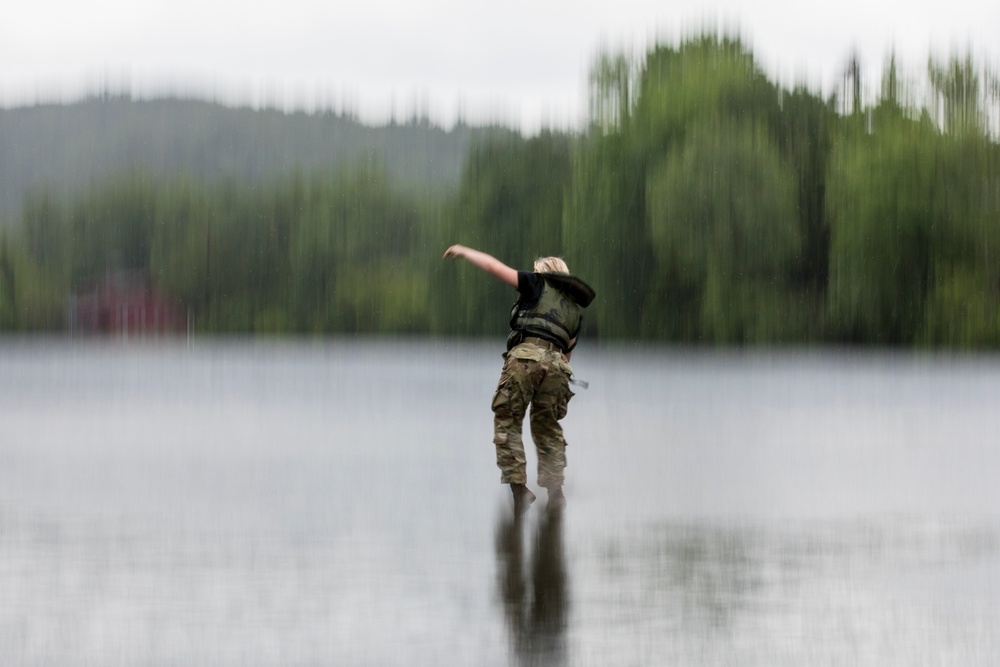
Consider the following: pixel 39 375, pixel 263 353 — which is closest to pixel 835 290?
pixel 263 353

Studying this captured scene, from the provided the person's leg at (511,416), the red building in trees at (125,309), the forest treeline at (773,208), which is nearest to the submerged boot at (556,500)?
the person's leg at (511,416)

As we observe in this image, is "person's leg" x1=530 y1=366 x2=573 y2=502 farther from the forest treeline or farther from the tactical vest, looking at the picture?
the forest treeline

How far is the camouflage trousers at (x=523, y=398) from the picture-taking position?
442 inches

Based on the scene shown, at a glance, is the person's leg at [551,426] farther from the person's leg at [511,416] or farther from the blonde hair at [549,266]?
the blonde hair at [549,266]

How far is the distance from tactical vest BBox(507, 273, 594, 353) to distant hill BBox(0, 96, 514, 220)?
6496 cm

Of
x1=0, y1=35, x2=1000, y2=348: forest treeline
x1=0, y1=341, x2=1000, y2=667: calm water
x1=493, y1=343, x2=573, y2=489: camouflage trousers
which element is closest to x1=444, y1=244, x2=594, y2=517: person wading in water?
x1=493, y1=343, x2=573, y2=489: camouflage trousers

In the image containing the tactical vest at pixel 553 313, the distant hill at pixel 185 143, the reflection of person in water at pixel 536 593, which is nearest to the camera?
the reflection of person in water at pixel 536 593

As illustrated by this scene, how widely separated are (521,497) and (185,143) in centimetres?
12816

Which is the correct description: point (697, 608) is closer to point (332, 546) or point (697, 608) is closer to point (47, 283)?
point (332, 546)

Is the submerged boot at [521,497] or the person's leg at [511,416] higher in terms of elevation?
the person's leg at [511,416]

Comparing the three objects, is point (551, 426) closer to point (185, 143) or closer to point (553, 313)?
point (553, 313)

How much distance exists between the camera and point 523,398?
1126 cm

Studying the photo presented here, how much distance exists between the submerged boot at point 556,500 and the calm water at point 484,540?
5.3 inches

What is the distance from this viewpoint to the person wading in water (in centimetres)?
1121
